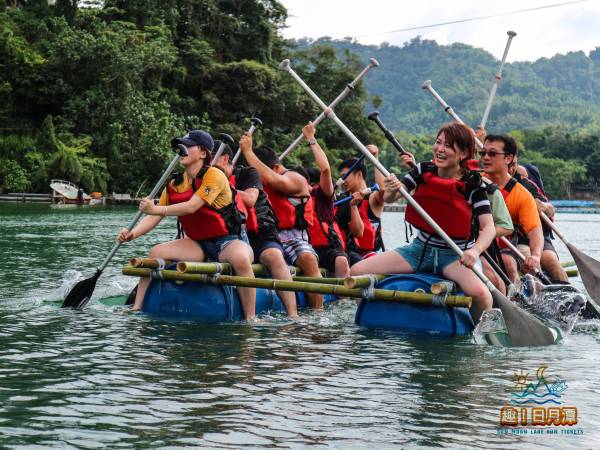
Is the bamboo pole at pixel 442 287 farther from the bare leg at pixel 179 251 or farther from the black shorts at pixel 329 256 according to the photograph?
the black shorts at pixel 329 256

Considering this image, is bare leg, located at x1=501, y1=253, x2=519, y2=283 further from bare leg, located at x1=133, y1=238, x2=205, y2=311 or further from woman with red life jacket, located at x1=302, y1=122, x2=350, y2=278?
bare leg, located at x1=133, y1=238, x2=205, y2=311

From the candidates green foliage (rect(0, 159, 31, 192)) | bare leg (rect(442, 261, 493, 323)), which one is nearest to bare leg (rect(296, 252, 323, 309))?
bare leg (rect(442, 261, 493, 323))

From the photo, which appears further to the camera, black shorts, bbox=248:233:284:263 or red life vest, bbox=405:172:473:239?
black shorts, bbox=248:233:284:263

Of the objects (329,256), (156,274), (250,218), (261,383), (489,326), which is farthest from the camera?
(329,256)

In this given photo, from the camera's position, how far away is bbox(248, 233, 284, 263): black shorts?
370 inches

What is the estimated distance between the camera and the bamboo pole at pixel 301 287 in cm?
770

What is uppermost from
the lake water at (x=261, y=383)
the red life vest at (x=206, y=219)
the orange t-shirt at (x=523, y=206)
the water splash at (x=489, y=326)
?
the orange t-shirt at (x=523, y=206)

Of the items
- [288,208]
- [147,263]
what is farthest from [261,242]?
[147,263]

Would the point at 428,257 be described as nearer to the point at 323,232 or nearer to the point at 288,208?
the point at 288,208

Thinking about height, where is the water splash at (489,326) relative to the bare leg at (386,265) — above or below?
below

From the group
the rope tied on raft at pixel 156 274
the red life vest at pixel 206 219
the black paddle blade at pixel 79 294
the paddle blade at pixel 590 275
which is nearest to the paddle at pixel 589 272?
the paddle blade at pixel 590 275

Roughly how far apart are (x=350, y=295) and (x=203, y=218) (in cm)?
169

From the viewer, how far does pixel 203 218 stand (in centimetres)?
860

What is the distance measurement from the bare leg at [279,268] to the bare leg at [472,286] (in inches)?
78.8
